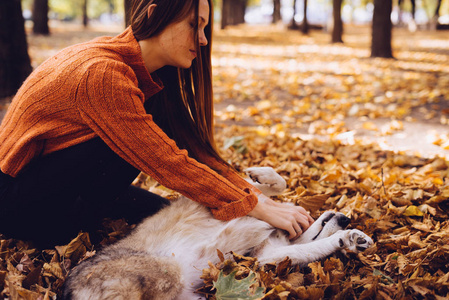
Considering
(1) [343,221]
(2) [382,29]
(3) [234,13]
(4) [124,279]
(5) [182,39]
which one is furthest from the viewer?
(3) [234,13]

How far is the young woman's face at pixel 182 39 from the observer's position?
215cm

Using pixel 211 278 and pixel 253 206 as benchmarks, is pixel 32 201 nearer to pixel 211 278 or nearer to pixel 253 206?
pixel 211 278

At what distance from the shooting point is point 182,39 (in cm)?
220

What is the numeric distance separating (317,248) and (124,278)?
1146 mm

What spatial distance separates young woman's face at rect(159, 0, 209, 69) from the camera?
7.07 feet

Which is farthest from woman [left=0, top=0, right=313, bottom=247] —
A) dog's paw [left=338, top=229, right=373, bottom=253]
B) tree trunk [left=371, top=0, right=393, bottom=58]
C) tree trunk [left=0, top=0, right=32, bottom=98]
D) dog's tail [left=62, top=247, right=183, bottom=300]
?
tree trunk [left=371, top=0, right=393, bottom=58]

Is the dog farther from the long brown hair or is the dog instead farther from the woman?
the long brown hair

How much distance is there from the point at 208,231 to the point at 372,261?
1.00 metres

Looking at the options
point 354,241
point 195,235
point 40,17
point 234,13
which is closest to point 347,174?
point 354,241

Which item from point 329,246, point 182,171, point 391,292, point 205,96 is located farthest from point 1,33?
point 391,292

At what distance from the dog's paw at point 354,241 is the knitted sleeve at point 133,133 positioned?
65cm

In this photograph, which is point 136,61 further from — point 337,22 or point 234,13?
point 234,13

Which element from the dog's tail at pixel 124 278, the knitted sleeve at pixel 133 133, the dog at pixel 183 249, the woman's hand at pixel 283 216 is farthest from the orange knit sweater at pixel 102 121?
the dog's tail at pixel 124 278

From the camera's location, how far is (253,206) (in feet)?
7.43
